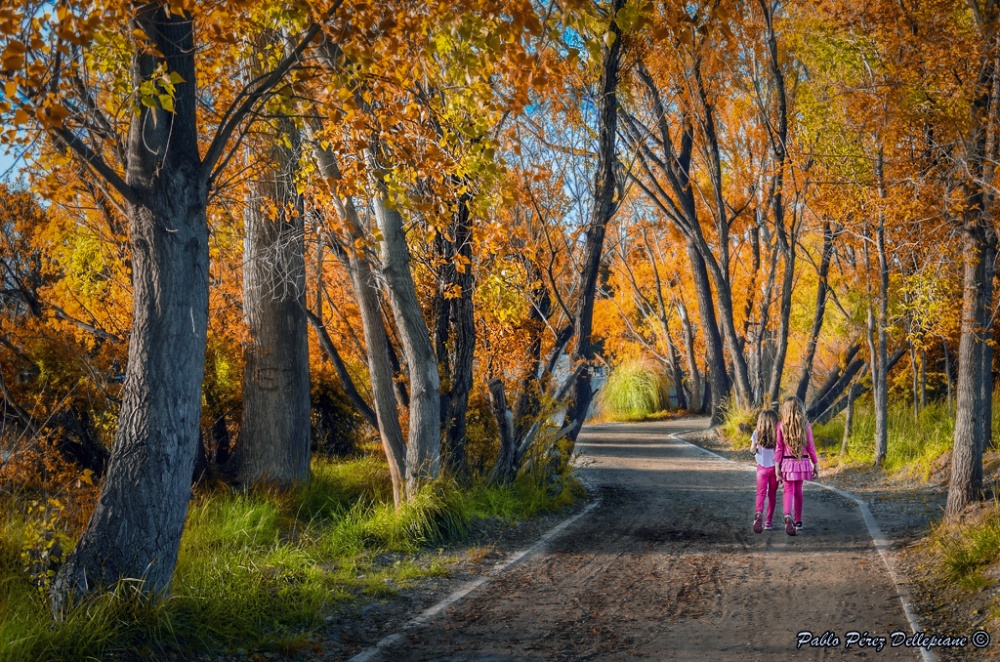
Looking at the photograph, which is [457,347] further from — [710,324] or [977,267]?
[710,324]

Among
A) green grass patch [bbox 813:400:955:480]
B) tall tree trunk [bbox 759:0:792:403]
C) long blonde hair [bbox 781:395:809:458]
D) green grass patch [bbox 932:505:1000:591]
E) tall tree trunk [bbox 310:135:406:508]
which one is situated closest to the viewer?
green grass patch [bbox 932:505:1000:591]

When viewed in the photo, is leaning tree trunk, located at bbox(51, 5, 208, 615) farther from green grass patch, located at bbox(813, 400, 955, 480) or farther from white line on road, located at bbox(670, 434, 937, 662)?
green grass patch, located at bbox(813, 400, 955, 480)

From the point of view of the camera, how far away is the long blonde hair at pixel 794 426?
409 inches

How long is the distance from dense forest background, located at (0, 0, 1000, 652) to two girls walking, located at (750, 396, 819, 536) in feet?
5.04

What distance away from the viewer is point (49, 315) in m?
12.4

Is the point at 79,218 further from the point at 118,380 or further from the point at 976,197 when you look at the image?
the point at 976,197

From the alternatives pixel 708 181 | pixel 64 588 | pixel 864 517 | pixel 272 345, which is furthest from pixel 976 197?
pixel 708 181

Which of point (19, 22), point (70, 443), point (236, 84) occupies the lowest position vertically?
point (70, 443)

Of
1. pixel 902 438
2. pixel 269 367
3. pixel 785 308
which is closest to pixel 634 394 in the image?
pixel 785 308

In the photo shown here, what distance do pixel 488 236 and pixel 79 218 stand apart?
5405mm

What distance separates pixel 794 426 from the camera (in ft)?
34.4

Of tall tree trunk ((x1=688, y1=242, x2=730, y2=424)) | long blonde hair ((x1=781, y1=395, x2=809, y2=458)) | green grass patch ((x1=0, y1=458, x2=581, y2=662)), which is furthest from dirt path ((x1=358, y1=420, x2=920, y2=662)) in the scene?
tall tree trunk ((x1=688, y1=242, x2=730, y2=424))

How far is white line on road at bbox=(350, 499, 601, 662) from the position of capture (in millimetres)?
6242

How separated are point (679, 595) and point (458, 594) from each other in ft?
5.96
